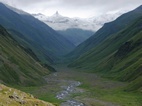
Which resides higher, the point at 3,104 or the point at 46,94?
the point at 46,94

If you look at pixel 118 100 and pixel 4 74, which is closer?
pixel 118 100

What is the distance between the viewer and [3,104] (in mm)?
73625

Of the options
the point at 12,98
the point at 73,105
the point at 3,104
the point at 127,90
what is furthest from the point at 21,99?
the point at 127,90

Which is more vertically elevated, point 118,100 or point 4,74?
point 4,74

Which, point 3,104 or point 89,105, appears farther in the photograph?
point 89,105

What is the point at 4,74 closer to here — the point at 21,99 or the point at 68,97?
the point at 68,97

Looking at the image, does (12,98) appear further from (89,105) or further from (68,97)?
(68,97)

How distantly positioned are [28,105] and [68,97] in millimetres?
82136

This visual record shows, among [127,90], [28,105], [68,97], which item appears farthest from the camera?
[127,90]

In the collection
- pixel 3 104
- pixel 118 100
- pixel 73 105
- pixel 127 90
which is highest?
pixel 127 90

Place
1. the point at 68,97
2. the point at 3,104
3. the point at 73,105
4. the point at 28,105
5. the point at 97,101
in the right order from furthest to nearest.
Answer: the point at 68,97 → the point at 97,101 → the point at 73,105 → the point at 28,105 → the point at 3,104

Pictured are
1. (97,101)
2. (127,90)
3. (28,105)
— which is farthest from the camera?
(127,90)

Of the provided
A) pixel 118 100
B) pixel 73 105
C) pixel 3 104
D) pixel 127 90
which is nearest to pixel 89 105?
pixel 73 105

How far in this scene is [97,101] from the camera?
14950 centimetres
